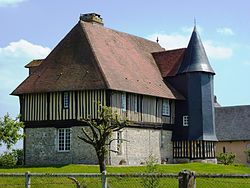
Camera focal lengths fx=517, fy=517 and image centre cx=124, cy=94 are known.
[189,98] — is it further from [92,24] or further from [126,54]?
[92,24]

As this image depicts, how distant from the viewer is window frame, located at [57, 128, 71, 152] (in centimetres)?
3691

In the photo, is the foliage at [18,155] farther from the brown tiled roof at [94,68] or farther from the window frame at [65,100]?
the window frame at [65,100]

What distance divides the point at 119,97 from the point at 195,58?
9.63 m

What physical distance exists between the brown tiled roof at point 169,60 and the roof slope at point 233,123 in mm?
12041

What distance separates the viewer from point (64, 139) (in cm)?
3719

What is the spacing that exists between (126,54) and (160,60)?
5.25 m

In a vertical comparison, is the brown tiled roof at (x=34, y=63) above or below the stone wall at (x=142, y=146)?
above

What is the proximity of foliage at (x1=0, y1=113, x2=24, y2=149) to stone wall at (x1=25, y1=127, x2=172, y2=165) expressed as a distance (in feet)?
10.5

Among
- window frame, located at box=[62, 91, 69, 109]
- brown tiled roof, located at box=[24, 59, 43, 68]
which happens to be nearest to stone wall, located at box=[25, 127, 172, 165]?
window frame, located at box=[62, 91, 69, 109]

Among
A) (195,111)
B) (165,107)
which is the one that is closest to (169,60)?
(165,107)

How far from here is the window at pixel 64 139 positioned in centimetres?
3700

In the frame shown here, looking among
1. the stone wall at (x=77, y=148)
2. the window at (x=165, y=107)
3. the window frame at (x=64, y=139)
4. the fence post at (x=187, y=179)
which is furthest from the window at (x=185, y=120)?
Answer: the fence post at (x=187, y=179)

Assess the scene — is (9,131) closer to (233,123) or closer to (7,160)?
(7,160)

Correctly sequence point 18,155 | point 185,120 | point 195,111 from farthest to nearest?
point 185,120 < point 195,111 < point 18,155
